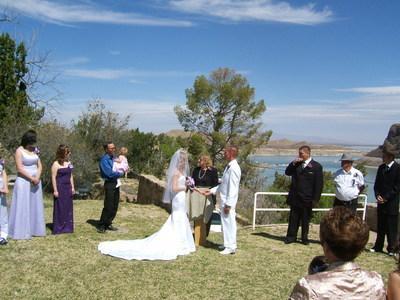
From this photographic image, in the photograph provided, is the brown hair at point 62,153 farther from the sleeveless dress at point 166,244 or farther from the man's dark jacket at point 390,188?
the man's dark jacket at point 390,188

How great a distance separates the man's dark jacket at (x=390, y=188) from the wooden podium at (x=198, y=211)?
10.5 ft

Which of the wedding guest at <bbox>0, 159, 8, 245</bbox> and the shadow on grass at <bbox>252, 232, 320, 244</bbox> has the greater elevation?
the wedding guest at <bbox>0, 159, 8, 245</bbox>

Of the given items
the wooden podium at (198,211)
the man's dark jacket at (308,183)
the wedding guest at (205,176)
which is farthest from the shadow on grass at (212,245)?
the man's dark jacket at (308,183)

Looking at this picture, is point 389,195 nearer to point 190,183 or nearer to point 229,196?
point 229,196

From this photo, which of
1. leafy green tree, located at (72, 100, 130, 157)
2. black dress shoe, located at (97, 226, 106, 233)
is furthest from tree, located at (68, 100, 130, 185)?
black dress shoe, located at (97, 226, 106, 233)

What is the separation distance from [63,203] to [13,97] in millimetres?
17208

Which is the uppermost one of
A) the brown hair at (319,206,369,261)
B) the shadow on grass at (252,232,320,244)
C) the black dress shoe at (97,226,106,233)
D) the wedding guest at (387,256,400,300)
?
the brown hair at (319,206,369,261)

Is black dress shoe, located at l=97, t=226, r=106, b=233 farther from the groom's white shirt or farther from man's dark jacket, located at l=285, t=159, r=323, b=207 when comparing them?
man's dark jacket, located at l=285, t=159, r=323, b=207

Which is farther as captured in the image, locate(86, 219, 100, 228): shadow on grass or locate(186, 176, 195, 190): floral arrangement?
locate(86, 219, 100, 228): shadow on grass

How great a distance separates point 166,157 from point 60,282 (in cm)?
2641

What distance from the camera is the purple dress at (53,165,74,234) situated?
8.67 metres

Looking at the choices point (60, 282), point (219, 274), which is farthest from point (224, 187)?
point (60, 282)

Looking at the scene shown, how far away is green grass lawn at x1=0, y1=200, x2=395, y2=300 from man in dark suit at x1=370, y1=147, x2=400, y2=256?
0.50 metres

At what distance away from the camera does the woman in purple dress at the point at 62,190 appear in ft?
28.4
